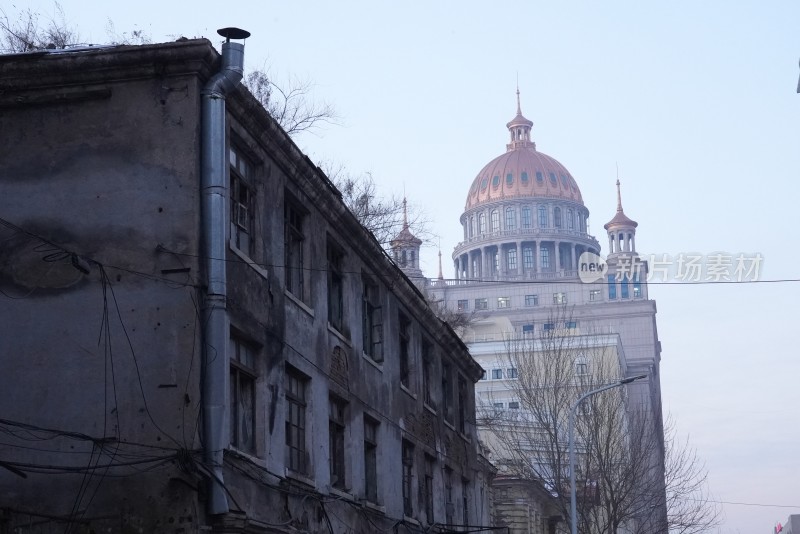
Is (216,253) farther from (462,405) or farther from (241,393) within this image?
(462,405)

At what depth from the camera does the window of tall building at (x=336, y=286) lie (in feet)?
78.2

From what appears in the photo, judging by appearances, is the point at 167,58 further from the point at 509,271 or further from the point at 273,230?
the point at 509,271

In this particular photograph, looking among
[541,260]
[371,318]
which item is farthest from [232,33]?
[541,260]

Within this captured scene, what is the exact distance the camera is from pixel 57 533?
16.4 m

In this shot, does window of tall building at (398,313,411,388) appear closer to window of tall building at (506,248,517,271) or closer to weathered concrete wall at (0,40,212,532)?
weathered concrete wall at (0,40,212,532)

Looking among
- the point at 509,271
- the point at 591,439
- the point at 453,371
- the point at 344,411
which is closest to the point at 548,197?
the point at 509,271

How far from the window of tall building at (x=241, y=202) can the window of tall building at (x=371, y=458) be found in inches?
265

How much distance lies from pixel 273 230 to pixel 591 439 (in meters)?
31.9

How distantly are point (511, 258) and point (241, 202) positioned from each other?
163 m

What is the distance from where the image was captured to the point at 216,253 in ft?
56.9

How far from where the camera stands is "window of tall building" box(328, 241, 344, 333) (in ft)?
78.2

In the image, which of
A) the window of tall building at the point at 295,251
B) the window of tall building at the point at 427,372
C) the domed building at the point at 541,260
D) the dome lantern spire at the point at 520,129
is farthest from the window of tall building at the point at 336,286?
the dome lantern spire at the point at 520,129

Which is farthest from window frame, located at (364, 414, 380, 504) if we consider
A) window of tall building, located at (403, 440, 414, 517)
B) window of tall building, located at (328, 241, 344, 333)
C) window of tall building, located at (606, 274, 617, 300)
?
window of tall building, located at (606, 274, 617, 300)

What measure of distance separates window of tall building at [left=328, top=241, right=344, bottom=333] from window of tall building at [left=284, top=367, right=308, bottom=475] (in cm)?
251
